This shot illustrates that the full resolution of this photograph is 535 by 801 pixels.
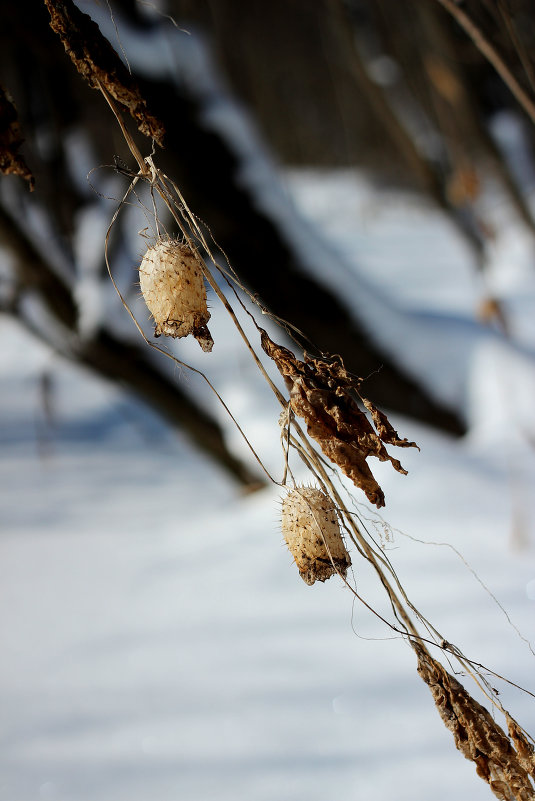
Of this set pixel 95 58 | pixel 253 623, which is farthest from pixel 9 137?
pixel 253 623

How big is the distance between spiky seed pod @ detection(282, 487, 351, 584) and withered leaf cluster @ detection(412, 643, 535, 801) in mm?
76

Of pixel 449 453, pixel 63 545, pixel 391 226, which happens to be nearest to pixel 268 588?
pixel 449 453

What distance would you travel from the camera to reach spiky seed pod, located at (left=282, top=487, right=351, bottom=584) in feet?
1.50

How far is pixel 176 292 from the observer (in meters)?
0.45

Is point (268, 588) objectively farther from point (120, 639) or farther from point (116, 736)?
point (116, 736)

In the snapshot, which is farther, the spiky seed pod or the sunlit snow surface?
the sunlit snow surface

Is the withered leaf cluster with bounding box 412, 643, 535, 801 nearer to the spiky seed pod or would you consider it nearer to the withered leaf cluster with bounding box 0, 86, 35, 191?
the spiky seed pod

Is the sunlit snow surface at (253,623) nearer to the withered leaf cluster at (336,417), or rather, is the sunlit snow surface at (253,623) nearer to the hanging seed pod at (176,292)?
the withered leaf cluster at (336,417)

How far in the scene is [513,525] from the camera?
121 cm

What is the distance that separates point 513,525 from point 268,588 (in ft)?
1.43

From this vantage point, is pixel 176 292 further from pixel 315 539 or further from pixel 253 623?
pixel 253 623

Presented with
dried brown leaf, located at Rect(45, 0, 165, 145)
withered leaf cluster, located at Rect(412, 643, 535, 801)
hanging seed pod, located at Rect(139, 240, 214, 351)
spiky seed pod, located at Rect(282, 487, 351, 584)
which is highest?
dried brown leaf, located at Rect(45, 0, 165, 145)

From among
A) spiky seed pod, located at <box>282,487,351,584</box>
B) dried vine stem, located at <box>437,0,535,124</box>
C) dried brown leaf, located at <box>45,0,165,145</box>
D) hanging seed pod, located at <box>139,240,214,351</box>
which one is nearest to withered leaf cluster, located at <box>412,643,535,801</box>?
spiky seed pod, located at <box>282,487,351,584</box>

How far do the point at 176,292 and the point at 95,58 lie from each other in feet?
0.48
